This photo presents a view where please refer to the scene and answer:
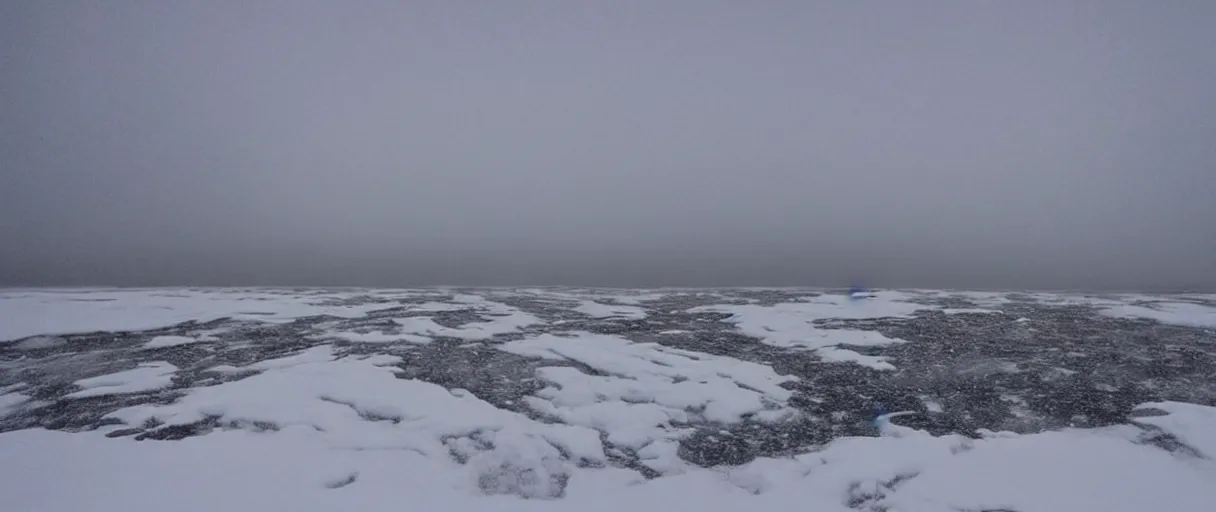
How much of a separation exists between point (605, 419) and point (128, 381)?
2387mm

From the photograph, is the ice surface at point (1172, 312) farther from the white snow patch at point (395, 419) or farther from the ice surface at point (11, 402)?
the ice surface at point (11, 402)

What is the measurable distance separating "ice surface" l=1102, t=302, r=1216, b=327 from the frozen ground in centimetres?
77

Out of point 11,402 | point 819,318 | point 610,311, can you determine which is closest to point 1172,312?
point 819,318

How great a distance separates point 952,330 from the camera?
14.0ft

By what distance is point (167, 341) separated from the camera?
377cm

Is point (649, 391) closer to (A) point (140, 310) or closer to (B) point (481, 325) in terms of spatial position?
(B) point (481, 325)

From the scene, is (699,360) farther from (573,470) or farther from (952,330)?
(952,330)

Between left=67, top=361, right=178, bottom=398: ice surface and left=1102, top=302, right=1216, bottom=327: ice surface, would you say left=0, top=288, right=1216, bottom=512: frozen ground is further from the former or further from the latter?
left=1102, top=302, right=1216, bottom=327: ice surface

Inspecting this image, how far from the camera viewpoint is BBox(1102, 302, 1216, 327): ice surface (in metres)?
4.71

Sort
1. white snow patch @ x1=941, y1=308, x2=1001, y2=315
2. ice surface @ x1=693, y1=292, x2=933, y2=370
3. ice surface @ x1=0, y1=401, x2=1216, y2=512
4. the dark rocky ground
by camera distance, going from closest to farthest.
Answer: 1. ice surface @ x1=0, y1=401, x2=1216, y2=512
2. the dark rocky ground
3. ice surface @ x1=693, y1=292, x2=933, y2=370
4. white snow patch @ x1=941, y1=308, x2=1001, y2=315

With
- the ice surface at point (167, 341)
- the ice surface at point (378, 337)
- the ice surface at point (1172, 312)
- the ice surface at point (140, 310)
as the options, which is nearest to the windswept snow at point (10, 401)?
the ice surface at point (167, 341)

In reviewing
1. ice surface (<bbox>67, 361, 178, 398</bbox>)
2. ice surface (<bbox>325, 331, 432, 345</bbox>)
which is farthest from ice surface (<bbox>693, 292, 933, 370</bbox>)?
ice surface (<bbox>67, 361, 178, 398</bbox>)

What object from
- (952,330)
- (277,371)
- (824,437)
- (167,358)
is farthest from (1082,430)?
(167,358)

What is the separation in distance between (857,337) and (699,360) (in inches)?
57.6
